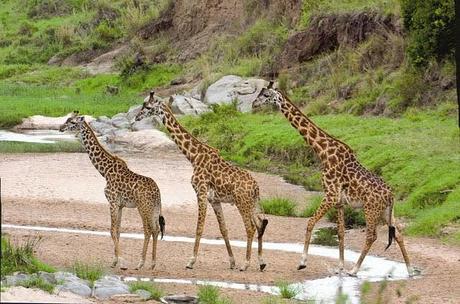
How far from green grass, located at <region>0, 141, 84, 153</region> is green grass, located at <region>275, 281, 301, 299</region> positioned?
1973cm

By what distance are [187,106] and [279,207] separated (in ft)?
59.7

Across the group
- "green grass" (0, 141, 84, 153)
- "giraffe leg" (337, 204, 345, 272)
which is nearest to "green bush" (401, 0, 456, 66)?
"green grass" (0, 141, 84, 153)

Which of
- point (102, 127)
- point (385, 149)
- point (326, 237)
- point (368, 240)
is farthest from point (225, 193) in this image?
point (102, 127)

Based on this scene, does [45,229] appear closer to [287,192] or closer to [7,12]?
[287,192]

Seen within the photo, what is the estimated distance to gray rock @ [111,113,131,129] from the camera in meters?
40.8

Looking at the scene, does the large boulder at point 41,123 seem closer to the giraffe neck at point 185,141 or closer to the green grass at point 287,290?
the giraffe neck at point 185,141

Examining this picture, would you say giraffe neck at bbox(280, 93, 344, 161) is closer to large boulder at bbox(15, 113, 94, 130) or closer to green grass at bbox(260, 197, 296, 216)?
green grass at bbox(260, 197, 296, 216)

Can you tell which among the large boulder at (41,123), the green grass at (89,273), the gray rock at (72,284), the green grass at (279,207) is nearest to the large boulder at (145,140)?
the large boulder at (41,123)

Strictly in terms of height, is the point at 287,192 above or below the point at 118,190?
below

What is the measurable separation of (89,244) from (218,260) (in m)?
2.40

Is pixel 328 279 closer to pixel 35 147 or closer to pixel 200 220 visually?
pixel 200 220

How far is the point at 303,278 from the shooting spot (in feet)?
55.0

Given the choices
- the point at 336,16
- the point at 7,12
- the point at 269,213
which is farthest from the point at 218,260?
the point at 7,12

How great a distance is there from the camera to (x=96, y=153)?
18109mm
